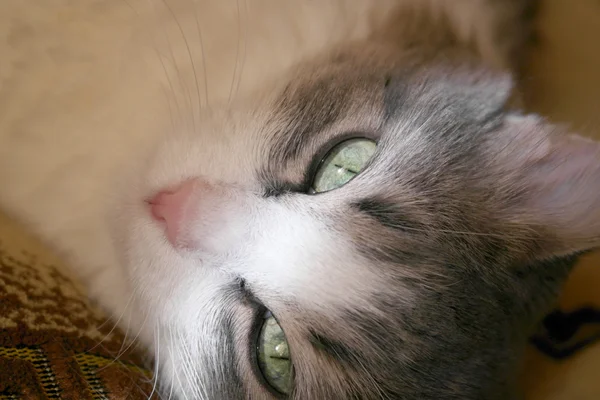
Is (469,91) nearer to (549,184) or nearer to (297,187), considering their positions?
(549,184)

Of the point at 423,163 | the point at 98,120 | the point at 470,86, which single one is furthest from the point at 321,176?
the point at 98,120

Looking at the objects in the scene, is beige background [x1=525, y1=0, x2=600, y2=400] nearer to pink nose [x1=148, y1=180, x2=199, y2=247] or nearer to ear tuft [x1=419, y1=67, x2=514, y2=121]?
ear tuft [x1=419, y1=67, x2=514, y2=121]

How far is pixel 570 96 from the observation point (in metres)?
1.20

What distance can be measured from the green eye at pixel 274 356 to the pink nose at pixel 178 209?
18 centimetres

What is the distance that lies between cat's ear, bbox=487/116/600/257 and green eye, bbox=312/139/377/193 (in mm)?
198

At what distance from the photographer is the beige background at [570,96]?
103cm

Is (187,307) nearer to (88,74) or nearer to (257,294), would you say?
(257,294)

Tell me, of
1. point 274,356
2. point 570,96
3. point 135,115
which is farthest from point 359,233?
point 570,96

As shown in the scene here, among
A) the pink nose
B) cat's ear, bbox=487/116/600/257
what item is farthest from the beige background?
the pink nose

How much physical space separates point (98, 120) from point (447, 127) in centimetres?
61

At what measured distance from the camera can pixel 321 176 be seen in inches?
33.5

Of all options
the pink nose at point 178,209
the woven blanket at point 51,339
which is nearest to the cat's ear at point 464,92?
the pink nose at point 178,209

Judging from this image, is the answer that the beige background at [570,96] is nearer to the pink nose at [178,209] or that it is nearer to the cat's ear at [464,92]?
the cat's ear at [464,92]

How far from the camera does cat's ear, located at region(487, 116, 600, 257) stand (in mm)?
808
